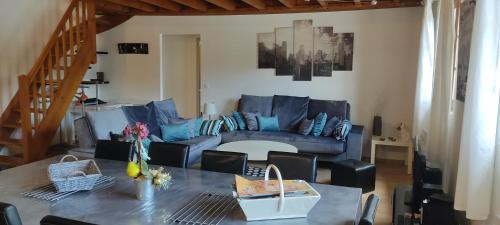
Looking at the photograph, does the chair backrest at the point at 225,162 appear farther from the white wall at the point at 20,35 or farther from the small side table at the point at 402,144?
the white wall at the point at 20,35

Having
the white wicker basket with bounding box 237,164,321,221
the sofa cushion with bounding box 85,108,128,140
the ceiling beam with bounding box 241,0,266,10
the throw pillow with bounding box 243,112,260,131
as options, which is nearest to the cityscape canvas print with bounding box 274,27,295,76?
the ceiling beam with bounding box 241,0,266,10

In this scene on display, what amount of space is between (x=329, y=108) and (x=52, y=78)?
4.10m

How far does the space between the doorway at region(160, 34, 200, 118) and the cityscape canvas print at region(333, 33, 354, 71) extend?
312cm

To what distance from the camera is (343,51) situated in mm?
5938

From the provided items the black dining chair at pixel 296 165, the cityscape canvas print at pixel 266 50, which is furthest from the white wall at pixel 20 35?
the black dining chair at pixel 296 165

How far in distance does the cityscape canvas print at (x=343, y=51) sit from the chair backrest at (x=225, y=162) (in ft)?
12.4

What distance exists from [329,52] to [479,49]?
4062 mm

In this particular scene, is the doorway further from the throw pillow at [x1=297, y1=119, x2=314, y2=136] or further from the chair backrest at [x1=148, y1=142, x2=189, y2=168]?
the chair backrest at [x1=148, y1=142, x2=189, y2=168]

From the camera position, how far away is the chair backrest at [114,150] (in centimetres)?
292

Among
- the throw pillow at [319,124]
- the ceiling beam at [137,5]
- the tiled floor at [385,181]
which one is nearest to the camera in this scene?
the tiled floor at [385,181]

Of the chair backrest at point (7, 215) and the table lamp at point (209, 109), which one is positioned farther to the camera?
the table lamp at point (209, 109)

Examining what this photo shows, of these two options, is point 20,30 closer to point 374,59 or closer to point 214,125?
point 214,125

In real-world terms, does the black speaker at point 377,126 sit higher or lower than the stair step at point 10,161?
higher

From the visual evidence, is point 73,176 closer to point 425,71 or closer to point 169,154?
point 169,154
